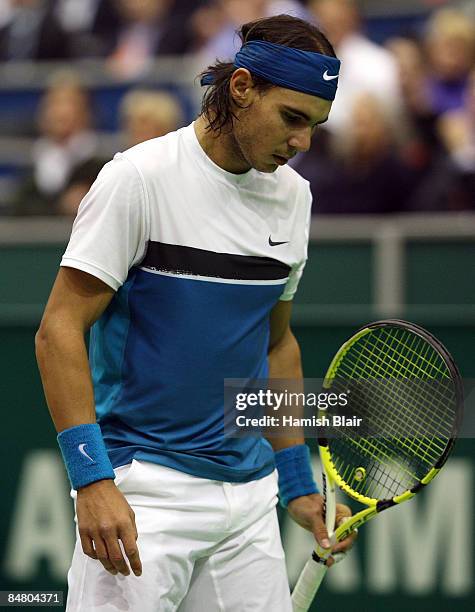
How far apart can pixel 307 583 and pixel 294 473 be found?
0.29 metres

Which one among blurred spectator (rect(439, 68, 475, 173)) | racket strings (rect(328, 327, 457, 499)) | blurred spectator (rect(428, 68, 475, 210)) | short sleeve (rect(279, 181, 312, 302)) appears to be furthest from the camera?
blurred spectator (rect(439, 68, 475, 173))

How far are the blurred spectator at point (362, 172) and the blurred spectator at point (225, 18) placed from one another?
1355 mm

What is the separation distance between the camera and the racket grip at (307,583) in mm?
3232

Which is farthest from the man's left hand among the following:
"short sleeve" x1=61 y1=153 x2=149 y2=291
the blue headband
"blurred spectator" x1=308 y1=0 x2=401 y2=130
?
"blurred spectator" x1=308 y1=0 x2=401 y2=130

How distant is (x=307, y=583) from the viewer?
326 cm

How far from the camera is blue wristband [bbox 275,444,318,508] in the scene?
131 inches

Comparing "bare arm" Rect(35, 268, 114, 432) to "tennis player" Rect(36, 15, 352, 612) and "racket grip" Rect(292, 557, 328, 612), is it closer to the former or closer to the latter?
"tennis player" Rect(36, 15, 352, 612)

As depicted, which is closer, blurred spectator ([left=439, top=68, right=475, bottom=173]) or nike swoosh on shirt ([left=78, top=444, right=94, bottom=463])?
nike swoosh on shirt ([left=78, top=444, right=94, bottom=463])

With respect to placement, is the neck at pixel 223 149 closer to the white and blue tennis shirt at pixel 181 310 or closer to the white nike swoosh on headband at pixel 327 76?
the white and blue tennis shirt at pixel 181 310

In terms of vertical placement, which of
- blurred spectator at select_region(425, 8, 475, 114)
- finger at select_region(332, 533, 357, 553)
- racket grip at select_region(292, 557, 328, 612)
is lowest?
racket grip at select_region(292, 557, 328, 612)

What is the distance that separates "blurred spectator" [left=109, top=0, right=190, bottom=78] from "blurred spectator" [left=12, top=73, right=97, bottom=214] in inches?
24.0

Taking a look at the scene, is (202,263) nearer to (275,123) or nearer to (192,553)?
(275,123)

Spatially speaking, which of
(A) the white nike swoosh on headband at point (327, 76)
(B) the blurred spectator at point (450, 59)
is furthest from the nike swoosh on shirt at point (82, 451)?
(B) the blurred spectator at point (450, 59)

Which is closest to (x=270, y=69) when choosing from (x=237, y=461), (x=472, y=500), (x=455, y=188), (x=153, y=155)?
(x=153, y=155)
